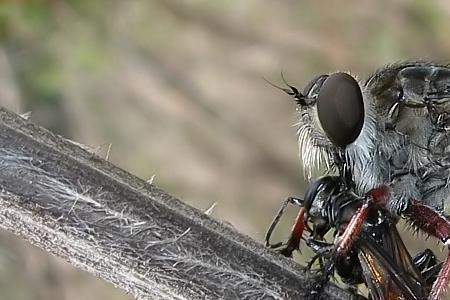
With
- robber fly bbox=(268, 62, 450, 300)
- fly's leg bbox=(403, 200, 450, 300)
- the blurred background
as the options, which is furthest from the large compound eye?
the blurred background

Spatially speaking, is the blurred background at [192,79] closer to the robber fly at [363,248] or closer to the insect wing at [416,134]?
the insect wing at [416,134]

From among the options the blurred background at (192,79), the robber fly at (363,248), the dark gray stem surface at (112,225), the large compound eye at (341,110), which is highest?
the blurred background at (192,79)

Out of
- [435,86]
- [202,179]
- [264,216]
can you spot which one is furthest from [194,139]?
[435,86]

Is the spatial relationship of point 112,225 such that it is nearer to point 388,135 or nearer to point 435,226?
point 435,226

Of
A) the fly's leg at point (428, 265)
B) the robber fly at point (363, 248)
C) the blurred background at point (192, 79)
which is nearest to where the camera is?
the robber fly at point (363, 248)

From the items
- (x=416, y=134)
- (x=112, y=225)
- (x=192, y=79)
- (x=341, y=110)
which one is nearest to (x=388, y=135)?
(x=416, y=134)

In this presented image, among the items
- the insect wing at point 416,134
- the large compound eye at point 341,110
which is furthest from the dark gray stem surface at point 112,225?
the insect wing at point 416,134
